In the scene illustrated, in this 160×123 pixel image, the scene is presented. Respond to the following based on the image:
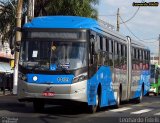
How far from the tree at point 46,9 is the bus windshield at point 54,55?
2094 cm

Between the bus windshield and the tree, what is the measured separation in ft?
68.7

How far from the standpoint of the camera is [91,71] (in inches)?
764

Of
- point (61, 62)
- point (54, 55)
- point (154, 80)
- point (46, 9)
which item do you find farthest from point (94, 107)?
point (154, 80)

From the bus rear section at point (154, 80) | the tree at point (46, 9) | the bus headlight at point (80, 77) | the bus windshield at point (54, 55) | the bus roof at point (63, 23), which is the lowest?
the bus rear section at point (154, 80)

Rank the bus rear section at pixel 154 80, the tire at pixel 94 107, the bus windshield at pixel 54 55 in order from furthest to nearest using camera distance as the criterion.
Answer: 1. the bus rear section at pixel 154 80
2. the tire at pixel 94 107
3. the bus windshield at pixel 54 55

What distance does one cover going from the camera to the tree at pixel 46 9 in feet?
132

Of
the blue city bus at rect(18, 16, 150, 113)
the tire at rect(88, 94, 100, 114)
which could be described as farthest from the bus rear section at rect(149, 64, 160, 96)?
the blue city bus at rect(18, 16, 150, 113)

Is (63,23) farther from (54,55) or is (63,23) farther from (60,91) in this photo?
(60,91)

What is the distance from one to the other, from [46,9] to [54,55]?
21.8 m

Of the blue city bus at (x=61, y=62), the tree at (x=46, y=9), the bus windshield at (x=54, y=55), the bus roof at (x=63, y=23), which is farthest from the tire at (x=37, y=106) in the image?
the tree at (x=46, y=9)

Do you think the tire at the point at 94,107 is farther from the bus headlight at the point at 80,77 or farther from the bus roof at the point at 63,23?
the bus roof at the point at 63,23

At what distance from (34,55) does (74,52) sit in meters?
1.43

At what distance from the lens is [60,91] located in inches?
740

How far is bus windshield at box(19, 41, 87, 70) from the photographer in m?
18.8
